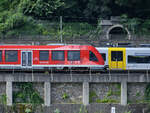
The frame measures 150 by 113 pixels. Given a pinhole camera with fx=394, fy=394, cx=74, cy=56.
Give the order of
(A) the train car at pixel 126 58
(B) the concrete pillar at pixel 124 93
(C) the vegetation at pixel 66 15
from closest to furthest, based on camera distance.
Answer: (B) the concrete pillar at pixel 124 93 < (A) the train car at pixel 126 58 < (C) the vegetation at pixel 66 15

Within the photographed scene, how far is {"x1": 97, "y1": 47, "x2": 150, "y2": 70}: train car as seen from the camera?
3375cm

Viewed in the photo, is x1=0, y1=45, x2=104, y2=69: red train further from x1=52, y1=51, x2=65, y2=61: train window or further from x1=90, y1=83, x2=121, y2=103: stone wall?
x1=90, y1=83, x2=121, y2=103: stone wall

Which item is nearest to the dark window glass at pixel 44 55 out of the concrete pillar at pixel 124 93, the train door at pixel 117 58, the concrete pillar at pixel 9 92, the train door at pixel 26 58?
the train door at pixel 26 58

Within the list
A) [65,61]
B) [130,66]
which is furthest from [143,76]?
[65,61]

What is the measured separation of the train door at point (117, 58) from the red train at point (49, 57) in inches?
64.5

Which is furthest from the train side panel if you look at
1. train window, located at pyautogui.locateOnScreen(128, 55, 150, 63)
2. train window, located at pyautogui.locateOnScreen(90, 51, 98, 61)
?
train window, located at pyautogui.locateOnScreen(90, 51, 98, 61)

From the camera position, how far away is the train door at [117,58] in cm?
3378

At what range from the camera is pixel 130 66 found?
111ft

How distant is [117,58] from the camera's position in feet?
111

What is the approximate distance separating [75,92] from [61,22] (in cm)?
1323

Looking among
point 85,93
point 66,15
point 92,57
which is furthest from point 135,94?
point 66,15

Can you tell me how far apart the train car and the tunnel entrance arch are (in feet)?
25.9

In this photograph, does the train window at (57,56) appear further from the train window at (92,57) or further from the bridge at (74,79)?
the bridge at (74,79)

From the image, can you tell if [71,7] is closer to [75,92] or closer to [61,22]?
[61,22]
